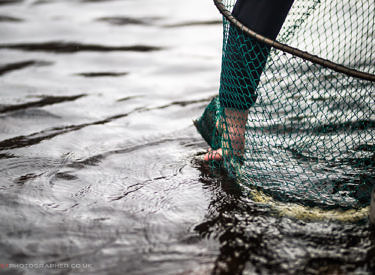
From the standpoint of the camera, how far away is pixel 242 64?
7.43 ft

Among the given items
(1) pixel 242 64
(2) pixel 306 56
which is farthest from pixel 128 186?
(2) pixel 306 56

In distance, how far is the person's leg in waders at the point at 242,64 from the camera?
7.17 feet

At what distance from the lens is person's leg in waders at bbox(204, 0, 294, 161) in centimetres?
219

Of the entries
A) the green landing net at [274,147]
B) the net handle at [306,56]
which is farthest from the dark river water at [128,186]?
the net handle at [306,56]

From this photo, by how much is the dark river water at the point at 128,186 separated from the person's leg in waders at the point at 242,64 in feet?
0.87

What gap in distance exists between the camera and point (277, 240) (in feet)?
5.93

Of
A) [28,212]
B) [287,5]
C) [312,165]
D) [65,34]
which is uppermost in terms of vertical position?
[287,5]

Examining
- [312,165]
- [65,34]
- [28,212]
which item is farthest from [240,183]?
[65,34]

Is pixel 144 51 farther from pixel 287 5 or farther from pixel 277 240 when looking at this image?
pixel 277 240

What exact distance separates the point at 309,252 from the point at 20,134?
2.28m

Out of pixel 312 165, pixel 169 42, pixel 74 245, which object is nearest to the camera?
pixel 74 245

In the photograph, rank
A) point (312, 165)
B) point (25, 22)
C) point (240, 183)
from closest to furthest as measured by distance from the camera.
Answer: point (240, 183)
point (312, 165)
point (25, 22)

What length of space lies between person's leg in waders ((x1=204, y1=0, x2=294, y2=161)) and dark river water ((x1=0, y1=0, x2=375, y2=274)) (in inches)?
10.5

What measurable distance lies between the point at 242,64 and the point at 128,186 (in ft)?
3.08
